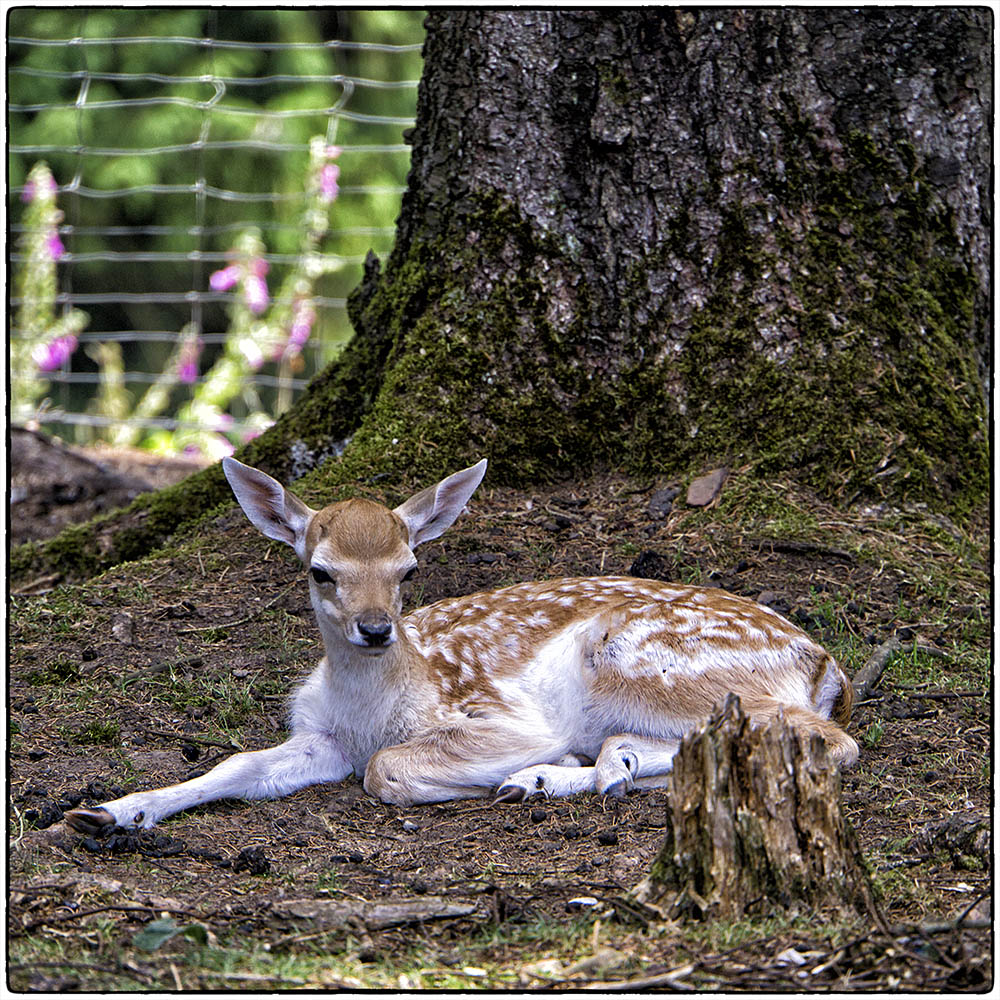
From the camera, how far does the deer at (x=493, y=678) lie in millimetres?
4047

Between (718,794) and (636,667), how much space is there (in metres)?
1.62

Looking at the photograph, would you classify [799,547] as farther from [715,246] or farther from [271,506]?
[271,506]

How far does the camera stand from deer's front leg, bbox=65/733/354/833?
3582 millimetres

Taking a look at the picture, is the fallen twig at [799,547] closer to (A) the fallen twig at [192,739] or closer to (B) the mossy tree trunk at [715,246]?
(B) the mossy tree trunk at [715,246]

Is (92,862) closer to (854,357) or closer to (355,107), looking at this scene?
(854,357)

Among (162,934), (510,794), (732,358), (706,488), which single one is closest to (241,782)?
(510,794)

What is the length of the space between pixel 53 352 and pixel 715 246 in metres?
6.60

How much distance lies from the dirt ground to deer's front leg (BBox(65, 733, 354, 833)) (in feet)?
0.22

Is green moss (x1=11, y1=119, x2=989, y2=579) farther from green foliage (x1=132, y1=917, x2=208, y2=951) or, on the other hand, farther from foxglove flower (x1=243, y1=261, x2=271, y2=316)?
foxglove flower (x1=243, y1=261, x2=271, y2=316)

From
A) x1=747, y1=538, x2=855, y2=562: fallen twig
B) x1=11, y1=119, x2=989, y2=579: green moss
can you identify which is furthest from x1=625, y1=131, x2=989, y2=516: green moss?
x1=747, y1=538, x2=855, y2=562: fallen twig

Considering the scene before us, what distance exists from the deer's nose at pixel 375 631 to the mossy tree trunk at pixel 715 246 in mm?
1720

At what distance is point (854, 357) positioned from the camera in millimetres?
5449

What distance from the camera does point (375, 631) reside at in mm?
3889

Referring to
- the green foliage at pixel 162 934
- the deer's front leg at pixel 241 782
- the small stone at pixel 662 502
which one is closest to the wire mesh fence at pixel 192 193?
the small stone at pixel 662 502
